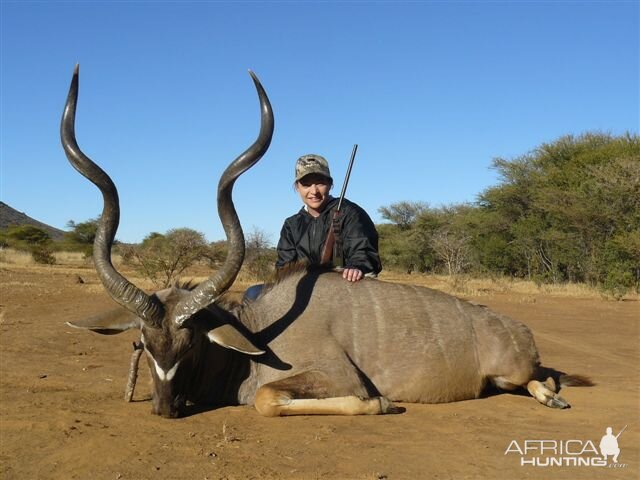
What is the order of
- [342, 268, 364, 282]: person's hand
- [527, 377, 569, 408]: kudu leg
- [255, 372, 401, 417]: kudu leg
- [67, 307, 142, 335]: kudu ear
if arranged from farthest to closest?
[342, 268, 364, 282]: person's hand
[527, 377, 569, 408]: kudu leg
[67, 307, 142, 335]: kudu ear
[255, 372, 401, 417]: kudu leg

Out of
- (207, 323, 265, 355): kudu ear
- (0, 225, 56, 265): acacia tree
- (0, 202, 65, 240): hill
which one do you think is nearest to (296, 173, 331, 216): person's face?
(207, 323, 265, 355): kudu ear

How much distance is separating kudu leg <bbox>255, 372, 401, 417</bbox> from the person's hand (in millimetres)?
1158

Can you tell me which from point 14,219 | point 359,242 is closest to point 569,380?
point 359,242

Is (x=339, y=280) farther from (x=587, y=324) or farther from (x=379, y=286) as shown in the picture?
(x=587, y=324)

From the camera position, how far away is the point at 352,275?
19.1 ft

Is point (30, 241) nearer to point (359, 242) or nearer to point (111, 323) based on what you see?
point (359, 242)

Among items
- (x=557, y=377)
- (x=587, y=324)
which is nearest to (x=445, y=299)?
(x=557, y=377)

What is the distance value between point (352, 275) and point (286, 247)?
1295 millimetres

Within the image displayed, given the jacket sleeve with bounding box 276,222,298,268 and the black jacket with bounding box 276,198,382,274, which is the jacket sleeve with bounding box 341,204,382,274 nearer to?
the black jacket with bounding box 276,198,382,274

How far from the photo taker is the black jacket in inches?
250

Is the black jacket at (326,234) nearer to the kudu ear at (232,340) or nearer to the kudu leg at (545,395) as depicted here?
the kudu ear at (232,340)

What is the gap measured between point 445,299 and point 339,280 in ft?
3.41

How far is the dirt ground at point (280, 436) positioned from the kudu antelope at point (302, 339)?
18 centimetres

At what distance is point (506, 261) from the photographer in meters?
30.7
